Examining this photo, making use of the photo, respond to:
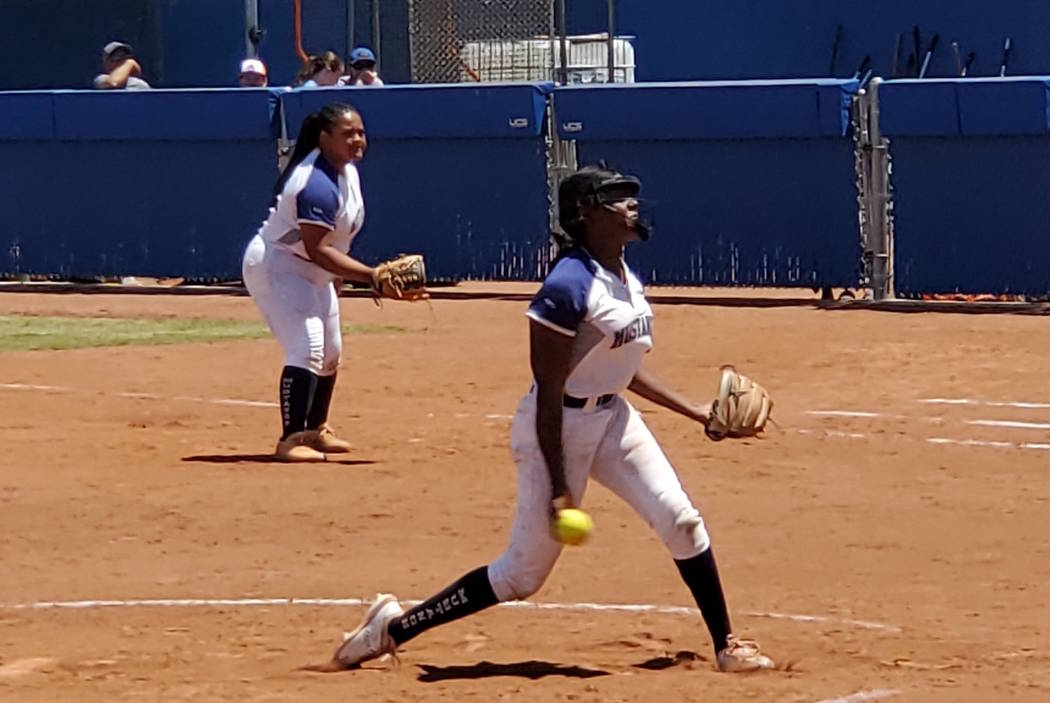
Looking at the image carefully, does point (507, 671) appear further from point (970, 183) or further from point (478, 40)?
point (478, 40)

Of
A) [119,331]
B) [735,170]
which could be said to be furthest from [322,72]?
[735,170]

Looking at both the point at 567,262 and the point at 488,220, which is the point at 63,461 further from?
the point at 488,220

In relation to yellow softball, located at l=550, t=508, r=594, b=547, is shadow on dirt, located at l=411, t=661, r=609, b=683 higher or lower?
lower

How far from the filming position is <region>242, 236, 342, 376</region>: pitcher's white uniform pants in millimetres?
11602

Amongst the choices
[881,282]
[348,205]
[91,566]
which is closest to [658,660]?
[91,566]

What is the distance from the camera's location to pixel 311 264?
38.1 ft

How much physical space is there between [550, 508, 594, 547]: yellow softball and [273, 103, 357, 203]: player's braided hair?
4993 mm

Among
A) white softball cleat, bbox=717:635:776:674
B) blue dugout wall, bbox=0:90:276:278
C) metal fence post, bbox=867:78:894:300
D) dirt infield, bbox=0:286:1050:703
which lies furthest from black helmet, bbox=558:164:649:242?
blue dugout wall, bbox=0:90:276:278

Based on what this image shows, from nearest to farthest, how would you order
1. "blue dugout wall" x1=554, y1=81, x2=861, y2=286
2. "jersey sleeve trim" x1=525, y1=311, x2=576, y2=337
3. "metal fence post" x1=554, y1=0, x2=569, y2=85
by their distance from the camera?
"jersey sleeve trim" x1=525, y1=311, x2=576, y2=337, "blue dugout wall" x1=554, y1=81, x2=861, y2=286, "metal fence post" x1=554, y1=0, x2=569, y2=85

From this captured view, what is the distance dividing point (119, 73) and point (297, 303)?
12.9 m

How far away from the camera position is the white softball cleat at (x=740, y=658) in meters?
6.82

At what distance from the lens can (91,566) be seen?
9.24 meters

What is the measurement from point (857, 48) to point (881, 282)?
7811 mm

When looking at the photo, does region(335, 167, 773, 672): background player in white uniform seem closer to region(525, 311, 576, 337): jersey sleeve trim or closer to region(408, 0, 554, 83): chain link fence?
region(525, 311, 576, 337): jersey sleeve trim
